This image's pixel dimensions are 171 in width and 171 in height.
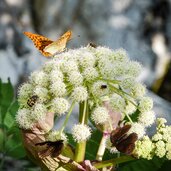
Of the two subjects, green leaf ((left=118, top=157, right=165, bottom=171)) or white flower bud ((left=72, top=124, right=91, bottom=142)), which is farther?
green leaf ((left=118, top=157, right=165, bottom=171))

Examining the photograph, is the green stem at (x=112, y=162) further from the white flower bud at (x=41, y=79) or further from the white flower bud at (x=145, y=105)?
the white flower bud at (x=41, y=79)

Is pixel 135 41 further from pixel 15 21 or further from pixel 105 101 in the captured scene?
pixel 105 101

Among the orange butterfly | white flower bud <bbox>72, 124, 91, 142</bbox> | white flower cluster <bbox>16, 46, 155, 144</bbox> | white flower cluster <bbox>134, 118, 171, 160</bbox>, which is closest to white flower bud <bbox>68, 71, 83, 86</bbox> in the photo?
white flower cluster <bbox>16, 46, 155, 144</bbox>

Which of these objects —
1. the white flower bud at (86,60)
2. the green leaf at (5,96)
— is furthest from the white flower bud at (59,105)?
the green leaf at (5,96)

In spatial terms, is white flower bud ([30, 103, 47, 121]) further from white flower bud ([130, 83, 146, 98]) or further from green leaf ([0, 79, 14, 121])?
green leaf ([0, 79, 14, 121])

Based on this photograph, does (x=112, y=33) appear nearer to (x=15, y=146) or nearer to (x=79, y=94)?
(x=15, y=146)

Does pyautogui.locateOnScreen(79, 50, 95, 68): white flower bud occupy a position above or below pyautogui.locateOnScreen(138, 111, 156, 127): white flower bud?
above
